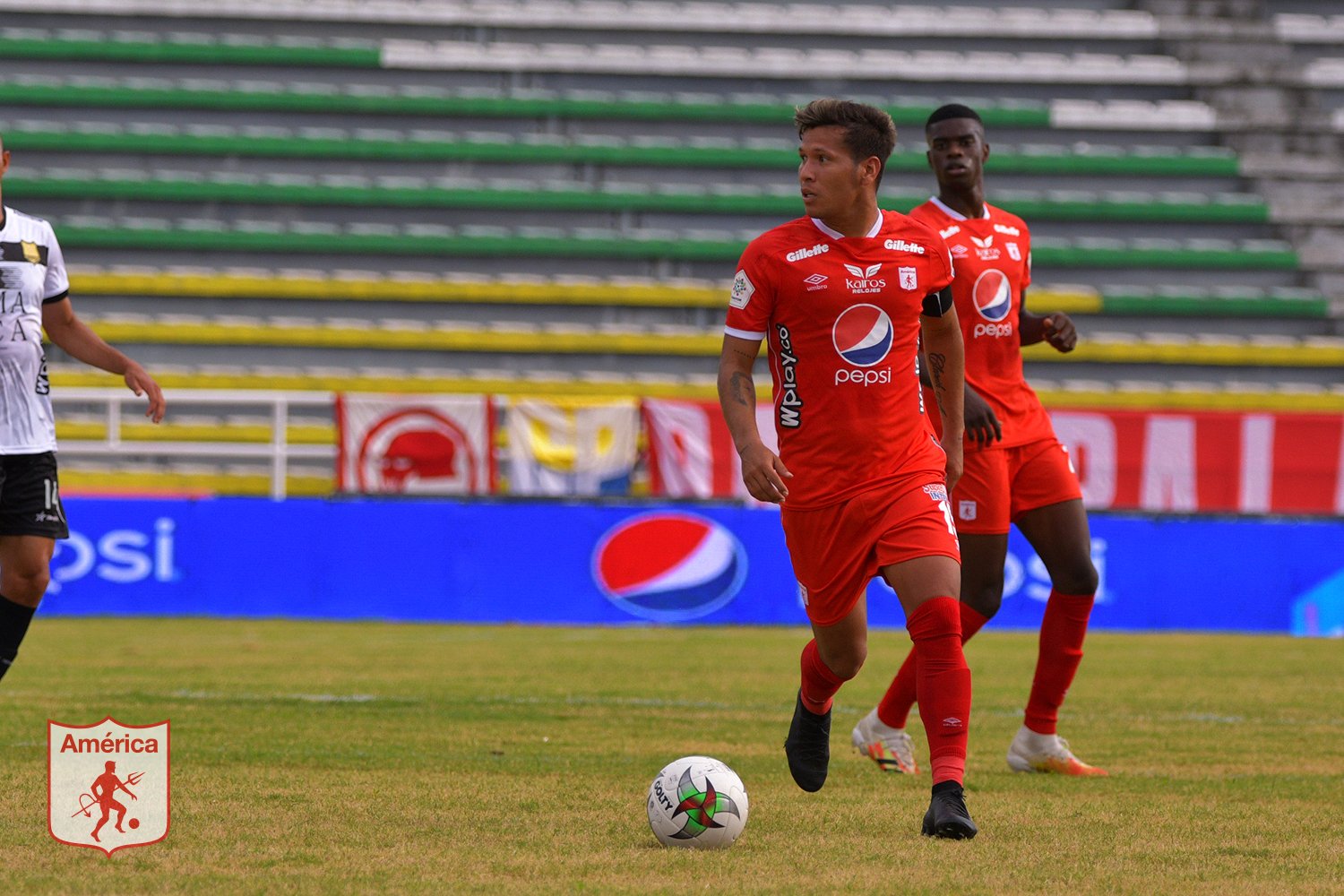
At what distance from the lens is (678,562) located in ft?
50.5

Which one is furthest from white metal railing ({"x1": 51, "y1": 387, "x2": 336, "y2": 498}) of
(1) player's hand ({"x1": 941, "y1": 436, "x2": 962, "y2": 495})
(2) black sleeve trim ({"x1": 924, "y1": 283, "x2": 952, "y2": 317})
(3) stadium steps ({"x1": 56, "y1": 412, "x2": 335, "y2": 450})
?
(2) black sleeve trim ({"x1": 924, "y1": 283, "x2": 952, "y2": 317})

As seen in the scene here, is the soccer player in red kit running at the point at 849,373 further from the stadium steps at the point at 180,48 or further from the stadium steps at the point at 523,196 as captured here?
the stadium steps at the point at 180,48

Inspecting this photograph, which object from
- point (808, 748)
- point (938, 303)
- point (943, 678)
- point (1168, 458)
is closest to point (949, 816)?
point (943, 678)

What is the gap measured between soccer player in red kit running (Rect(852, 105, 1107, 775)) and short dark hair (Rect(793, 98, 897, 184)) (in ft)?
4.65

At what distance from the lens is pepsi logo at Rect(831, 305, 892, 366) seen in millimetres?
5336

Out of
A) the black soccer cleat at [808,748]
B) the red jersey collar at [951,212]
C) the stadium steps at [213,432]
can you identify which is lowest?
the stadium steps at [213,432]

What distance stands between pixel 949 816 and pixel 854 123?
6.90ft

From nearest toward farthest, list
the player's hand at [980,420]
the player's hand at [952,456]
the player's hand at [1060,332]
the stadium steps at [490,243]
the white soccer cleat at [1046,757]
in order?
1. the player's hand at [952,456]
2. the player's hand at [980,420]
3. the white soccer cleat at [1046,757]
4. the player's hand at [1060,332]
5. the stadium steps at [490,243]

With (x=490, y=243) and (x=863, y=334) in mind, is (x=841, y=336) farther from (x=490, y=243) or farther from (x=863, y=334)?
(x=490, y=243)

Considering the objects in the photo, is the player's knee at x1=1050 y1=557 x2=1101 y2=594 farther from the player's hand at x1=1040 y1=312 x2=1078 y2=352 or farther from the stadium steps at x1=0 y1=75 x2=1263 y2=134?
the stadium steps at x1=0 y1=75 x2=1263 y2=134

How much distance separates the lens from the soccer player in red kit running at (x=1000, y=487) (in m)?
6.76

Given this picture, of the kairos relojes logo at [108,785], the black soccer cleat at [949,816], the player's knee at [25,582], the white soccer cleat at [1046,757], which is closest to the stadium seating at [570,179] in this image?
the white soccer cleat at [1046,757]

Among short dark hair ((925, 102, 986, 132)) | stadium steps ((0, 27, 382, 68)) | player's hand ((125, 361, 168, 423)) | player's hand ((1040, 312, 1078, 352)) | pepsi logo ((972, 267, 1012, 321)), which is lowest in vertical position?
player's hand ((125, 361, 168, 423))

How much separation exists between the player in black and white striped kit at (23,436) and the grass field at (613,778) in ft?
2.07
